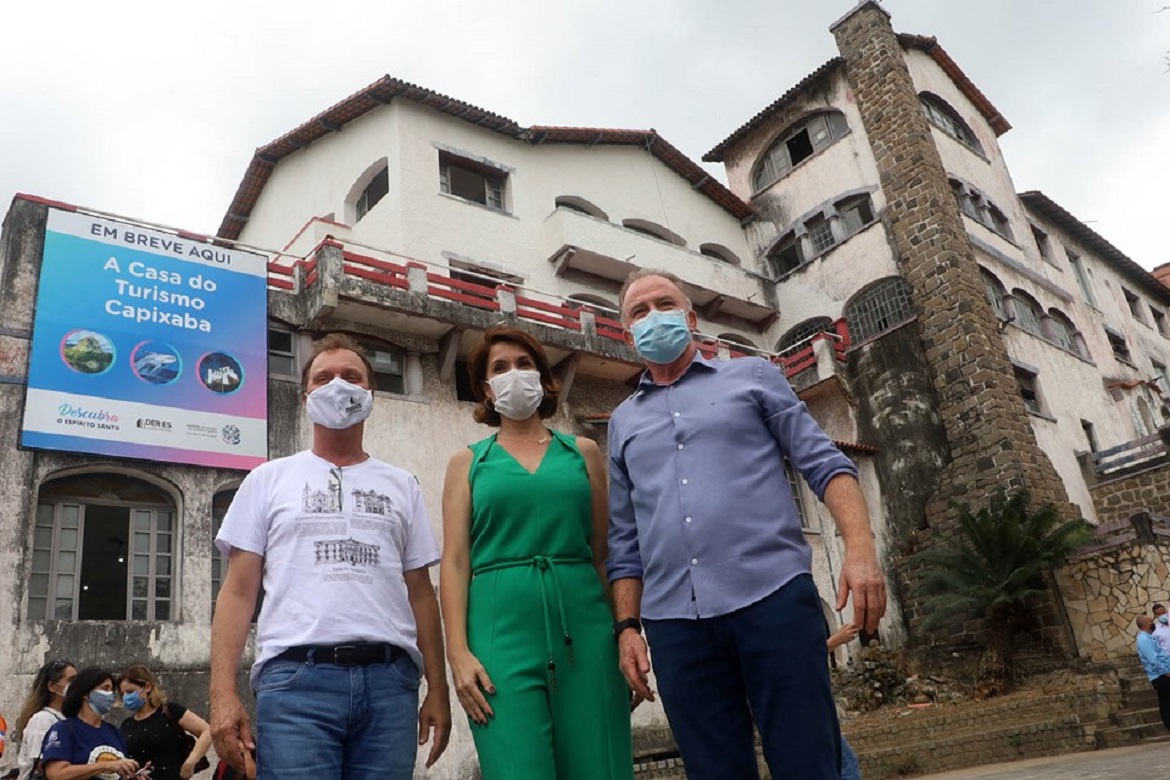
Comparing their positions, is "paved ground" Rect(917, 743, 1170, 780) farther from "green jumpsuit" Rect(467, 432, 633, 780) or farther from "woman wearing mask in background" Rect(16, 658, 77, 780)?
"woman wearing mask in background" Rect(16, 658, 77, 780)

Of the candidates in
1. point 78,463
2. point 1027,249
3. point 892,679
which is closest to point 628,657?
point 78,463

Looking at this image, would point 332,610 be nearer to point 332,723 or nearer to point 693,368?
point 332,723

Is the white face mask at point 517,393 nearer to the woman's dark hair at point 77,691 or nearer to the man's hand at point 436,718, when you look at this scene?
the man's hand at point 436,718

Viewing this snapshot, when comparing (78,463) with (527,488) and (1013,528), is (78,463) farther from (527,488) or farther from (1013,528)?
(1013,528)

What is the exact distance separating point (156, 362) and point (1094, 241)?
26.4m

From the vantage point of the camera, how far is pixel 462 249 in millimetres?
17000

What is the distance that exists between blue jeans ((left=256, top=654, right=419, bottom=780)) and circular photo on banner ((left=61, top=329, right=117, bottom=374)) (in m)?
9.69

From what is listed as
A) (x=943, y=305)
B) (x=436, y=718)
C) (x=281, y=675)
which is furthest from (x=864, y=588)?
(x=943, y=305)

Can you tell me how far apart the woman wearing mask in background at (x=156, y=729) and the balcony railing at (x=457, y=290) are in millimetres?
8053

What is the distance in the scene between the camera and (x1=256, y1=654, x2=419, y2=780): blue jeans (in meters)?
2.51

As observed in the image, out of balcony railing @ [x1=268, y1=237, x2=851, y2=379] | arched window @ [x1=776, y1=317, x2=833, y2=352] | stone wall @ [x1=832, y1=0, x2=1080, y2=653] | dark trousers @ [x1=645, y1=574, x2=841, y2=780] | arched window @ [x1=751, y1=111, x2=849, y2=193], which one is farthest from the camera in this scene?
arched window @ [x1=751, y1=111, x2=849, y2=193]

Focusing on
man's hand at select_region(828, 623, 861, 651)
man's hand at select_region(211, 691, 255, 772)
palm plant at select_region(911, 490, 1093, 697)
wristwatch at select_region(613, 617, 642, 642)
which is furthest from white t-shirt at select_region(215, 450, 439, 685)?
palm plant at select_region(911, 490, 1093, 697)

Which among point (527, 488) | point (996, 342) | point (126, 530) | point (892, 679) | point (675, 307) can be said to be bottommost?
point (892, 679)

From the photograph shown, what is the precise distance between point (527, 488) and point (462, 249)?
14.6 meters
